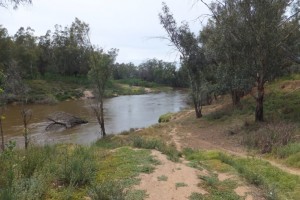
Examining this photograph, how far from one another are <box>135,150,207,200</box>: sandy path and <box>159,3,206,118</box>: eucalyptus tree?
18505 mm

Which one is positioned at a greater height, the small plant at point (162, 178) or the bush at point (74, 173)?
the bush at point (74, 173)

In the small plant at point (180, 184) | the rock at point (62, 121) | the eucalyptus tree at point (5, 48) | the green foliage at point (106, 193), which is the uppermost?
the eucalyptus tree at point (5, 48)

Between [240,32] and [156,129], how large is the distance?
321 inches

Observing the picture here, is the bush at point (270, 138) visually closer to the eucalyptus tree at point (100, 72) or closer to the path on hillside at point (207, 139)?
the path on hillside at point (207, 139)

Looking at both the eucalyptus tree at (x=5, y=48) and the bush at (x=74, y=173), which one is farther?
the eucalyptus tree at (x=5, y=48)

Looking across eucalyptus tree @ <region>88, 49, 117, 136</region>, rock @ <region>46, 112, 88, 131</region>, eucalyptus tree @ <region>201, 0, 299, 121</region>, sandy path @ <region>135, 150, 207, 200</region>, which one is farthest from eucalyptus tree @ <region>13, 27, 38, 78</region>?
sandy path @ <region>135, 150, 207, 200</region>

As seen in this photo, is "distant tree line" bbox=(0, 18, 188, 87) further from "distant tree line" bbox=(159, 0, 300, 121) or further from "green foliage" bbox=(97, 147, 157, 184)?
"green foliage" bbox=(97, 147, 157, 184)

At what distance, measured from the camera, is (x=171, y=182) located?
7.07m

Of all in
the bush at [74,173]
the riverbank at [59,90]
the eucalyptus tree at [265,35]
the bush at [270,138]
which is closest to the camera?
the bush at [74,173]

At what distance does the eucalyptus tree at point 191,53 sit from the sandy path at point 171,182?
18.5 metres

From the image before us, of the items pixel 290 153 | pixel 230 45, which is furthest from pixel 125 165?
pixel 230 45

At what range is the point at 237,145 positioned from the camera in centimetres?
1570

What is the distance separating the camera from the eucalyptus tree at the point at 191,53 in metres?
26.0

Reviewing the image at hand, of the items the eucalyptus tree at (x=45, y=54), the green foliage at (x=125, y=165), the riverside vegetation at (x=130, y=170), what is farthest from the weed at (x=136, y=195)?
the eucalyptus tree at (x=45, y=54)
